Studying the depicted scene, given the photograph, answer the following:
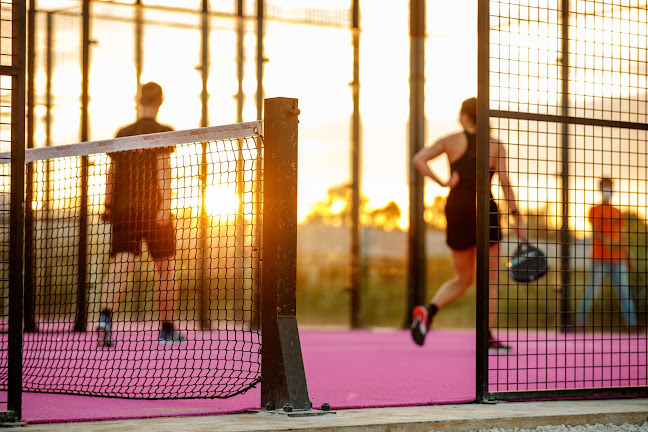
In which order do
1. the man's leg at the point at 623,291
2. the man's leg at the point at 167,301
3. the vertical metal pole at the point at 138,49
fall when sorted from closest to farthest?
the man's leg at the point at 167,301
the man's leg at the point at 623,291
the vertical metal pole at the point at 138,49

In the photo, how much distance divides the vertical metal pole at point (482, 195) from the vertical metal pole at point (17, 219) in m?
1.91

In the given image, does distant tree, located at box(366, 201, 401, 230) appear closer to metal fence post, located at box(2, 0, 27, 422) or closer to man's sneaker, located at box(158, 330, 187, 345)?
man's sneaker, located at box(158, 330, 187, 345)

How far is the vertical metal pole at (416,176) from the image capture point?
1097 cm

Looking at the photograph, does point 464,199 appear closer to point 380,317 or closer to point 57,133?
point 57,133

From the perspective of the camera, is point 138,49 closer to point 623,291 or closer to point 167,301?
point 167,301

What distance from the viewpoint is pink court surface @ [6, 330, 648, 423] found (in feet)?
13.8

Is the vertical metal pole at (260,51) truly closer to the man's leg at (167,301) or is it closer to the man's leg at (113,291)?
the man's leg at (167,301)

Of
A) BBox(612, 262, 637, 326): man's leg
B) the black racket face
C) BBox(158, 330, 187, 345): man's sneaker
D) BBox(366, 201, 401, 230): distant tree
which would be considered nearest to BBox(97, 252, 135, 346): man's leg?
BBox(158, 330, 187, 345): man's sneaker

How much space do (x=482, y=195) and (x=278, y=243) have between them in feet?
3.27

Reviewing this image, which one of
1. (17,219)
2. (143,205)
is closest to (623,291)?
(143,205)

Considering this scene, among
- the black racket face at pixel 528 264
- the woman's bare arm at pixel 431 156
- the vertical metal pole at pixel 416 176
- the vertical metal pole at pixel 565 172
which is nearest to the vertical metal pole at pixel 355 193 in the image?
the vertical metal pole at pixel 416 176

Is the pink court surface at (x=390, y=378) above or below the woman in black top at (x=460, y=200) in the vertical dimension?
below

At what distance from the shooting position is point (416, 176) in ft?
36.1

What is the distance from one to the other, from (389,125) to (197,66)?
8.27 feet
